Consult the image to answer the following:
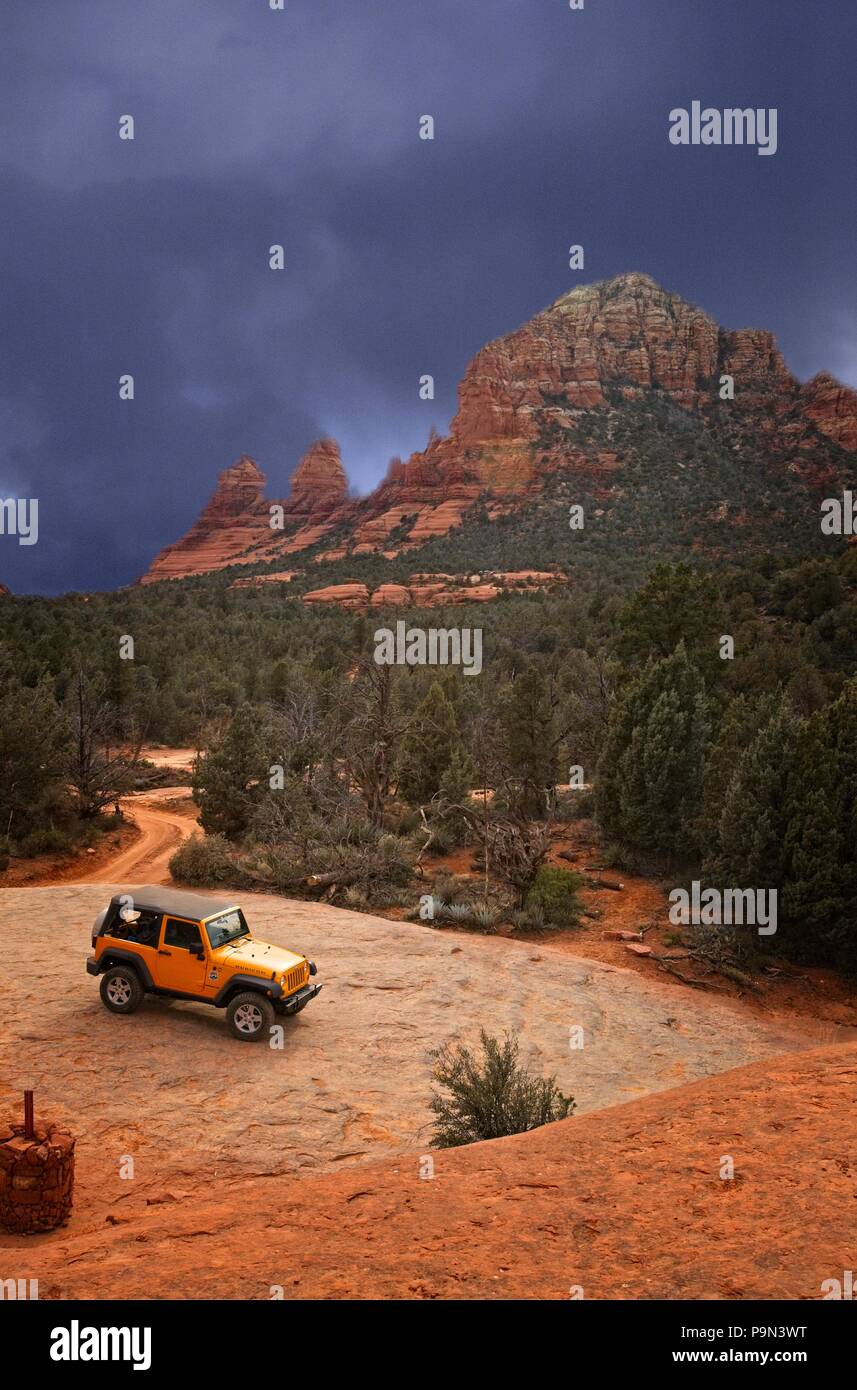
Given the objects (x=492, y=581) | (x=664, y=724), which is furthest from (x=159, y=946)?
(x=492, y=581)

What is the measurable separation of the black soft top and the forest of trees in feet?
26.2

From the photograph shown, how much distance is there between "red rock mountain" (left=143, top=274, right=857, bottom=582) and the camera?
4146 inches

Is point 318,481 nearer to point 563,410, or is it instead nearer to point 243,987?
point 563,410

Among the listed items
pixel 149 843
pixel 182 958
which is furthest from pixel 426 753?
pixel 182 958

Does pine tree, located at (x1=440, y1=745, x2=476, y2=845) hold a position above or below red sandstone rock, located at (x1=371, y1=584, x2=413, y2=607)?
below

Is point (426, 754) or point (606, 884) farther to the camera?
point (426, 754)

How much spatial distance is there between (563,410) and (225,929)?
115490mm

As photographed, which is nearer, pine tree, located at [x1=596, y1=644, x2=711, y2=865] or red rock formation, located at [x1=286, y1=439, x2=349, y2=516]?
pine tree, located at [x1=596, y1=644, x2=711, y2=865]

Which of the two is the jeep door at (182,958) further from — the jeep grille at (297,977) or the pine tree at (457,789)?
the pine tree at (457,789)

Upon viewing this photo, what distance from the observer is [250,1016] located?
10.2m

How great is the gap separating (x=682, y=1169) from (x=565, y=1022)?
6846 millimetres

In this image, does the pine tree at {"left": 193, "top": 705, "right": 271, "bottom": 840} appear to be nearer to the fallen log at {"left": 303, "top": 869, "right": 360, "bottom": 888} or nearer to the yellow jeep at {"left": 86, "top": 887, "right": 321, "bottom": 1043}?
the fallen log at {"left": 303, "top": 869, "right": 360, "bottom": 888}

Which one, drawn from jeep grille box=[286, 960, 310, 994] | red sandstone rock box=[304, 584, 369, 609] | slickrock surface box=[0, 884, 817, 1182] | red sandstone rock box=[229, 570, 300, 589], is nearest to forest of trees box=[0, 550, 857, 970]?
slickrock surface box=[0, 884, 817, 1182]

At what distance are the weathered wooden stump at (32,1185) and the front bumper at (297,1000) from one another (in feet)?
12.9
